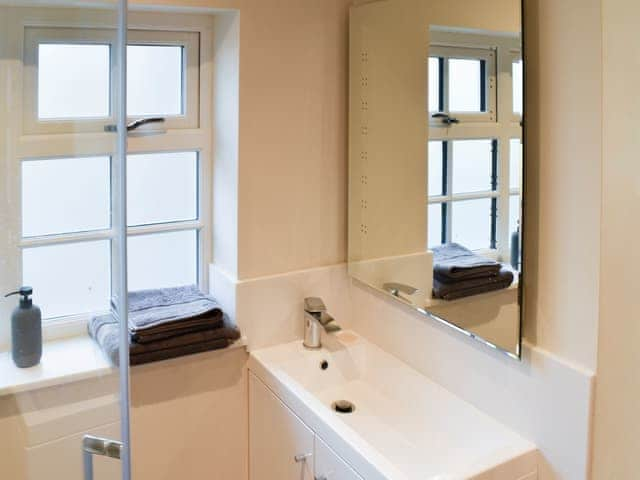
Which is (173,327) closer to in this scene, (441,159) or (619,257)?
(441,159)

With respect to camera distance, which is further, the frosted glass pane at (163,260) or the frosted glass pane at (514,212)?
the frosted glass pane at (163,260)

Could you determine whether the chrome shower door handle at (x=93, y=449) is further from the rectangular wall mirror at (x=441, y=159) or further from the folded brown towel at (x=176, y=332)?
the rectangular wall mirror at (x=441, y=159)

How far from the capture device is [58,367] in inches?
58.2

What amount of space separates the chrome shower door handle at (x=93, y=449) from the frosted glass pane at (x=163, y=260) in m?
0.73

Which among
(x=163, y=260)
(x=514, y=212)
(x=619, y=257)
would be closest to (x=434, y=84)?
(x=514, y=212)

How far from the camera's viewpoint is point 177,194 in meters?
2.12

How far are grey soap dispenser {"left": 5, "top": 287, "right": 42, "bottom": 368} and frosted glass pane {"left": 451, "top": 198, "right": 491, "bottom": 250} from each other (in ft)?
3.31

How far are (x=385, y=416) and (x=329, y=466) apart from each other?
0.26 m

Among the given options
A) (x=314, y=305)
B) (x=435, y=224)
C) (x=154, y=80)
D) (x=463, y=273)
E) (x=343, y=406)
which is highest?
(x=154, y=80)

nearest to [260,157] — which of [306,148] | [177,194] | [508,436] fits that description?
[306,148]

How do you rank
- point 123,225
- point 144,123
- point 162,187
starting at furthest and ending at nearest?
1. point 162,187
2. point 144,123
3. point 123,225

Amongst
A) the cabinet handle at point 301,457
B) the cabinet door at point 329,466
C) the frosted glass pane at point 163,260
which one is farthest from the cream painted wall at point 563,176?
the frosted glass pane at point 163,260

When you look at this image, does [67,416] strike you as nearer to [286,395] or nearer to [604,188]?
[286,395]

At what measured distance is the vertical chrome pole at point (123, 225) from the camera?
1.24 meters
